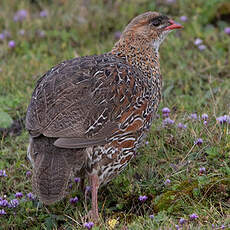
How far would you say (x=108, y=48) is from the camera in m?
7.63

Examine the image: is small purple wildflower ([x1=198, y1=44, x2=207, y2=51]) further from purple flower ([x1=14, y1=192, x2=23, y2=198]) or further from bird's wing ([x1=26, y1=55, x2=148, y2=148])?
purple flower ([x1=14, y1=192, x2=23, y2=198])

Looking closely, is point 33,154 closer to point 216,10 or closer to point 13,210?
point 13,210

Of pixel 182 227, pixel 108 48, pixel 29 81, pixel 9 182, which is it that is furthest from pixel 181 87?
pixel 182 227

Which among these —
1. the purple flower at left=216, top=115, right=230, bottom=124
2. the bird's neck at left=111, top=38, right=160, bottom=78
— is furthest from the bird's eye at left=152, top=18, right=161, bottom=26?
the purple flower at left=216, top=115, right=230, bottom=124

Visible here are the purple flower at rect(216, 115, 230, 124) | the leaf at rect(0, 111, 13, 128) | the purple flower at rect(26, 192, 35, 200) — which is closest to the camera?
the purple flower at rect(26, 192, 35, 200)

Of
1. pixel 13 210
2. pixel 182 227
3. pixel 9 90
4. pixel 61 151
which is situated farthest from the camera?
pixel 9 90

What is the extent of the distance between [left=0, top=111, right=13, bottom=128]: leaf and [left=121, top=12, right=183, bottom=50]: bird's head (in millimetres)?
1582

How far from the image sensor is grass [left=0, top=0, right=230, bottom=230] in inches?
181

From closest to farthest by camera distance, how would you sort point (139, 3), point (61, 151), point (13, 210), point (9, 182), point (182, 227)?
point (182, 227) → point (61, 151) → point (13, 210) → point (9, 182) → point (139, 3)

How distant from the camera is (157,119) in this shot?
5844 mm

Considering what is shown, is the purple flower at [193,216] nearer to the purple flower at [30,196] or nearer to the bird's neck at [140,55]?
the purple flower at [30,196]

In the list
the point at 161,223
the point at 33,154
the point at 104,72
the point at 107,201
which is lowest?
the point at 107,201

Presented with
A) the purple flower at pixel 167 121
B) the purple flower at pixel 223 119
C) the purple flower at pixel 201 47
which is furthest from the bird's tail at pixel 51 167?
the purple flower at pixel 201 47

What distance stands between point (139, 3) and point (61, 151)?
4627mm
